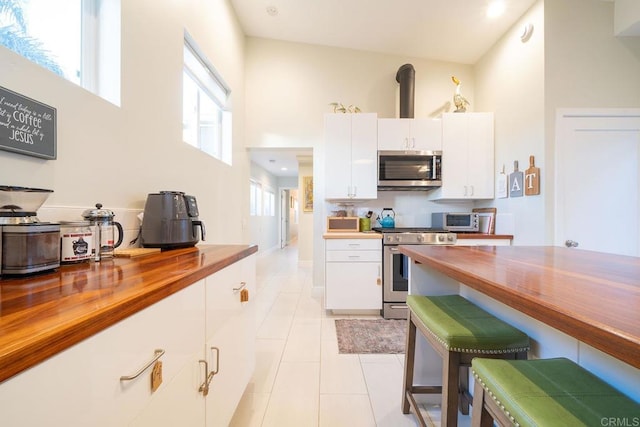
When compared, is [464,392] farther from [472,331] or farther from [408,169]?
[408,169]

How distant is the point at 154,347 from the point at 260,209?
637cm

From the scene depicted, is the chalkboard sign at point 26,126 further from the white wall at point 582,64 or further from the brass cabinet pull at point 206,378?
the white wall at point 582,64

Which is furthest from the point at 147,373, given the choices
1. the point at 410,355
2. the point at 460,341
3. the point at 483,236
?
the point at 483,236

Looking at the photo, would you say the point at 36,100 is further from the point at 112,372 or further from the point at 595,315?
the point at 595,315

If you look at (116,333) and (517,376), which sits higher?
(116,333)

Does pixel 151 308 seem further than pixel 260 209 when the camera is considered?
No

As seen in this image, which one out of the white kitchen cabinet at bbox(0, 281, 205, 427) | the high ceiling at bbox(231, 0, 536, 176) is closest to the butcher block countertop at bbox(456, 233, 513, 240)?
the high ceiling at bbox(231, 0, 536, 176)

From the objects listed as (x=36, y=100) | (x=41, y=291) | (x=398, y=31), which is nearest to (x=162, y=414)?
(x=41, y=291)

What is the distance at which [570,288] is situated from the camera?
0.68 m

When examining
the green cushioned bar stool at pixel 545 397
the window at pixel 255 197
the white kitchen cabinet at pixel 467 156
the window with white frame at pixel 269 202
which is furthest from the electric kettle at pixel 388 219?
the window with white frame at pixel 269 202

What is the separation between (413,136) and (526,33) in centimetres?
128

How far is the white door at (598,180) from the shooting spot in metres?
2.20

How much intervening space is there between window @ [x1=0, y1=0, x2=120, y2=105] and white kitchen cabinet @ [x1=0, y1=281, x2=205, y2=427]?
117cm

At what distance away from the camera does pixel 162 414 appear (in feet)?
2.31
